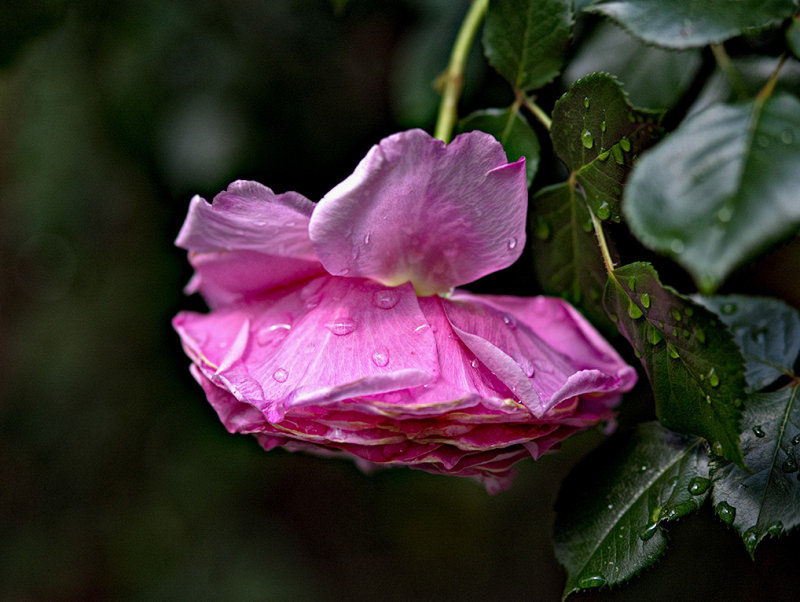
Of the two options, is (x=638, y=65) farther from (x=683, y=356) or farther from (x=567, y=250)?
(x=683, y=356)

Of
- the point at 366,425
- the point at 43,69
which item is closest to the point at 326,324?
the point at 366,425

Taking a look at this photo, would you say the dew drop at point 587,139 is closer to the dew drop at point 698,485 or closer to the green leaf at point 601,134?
the green leaf at point 601,134

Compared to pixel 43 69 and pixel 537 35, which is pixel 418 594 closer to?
pixel 43 69

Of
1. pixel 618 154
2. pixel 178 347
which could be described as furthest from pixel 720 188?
pixel 178 347

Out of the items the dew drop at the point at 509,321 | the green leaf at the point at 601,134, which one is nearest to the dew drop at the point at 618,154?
the green leaf at the point at 601,134

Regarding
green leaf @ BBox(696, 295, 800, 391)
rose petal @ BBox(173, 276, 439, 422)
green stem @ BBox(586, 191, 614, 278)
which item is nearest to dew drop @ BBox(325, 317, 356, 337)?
rose petal @ BBox(173, 276, 439, 422)

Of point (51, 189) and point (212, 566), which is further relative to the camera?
point (212, 566)

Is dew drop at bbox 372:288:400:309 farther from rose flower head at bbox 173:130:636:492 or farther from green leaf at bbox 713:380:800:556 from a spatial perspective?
green leaf at bbox 713:380:800:556
